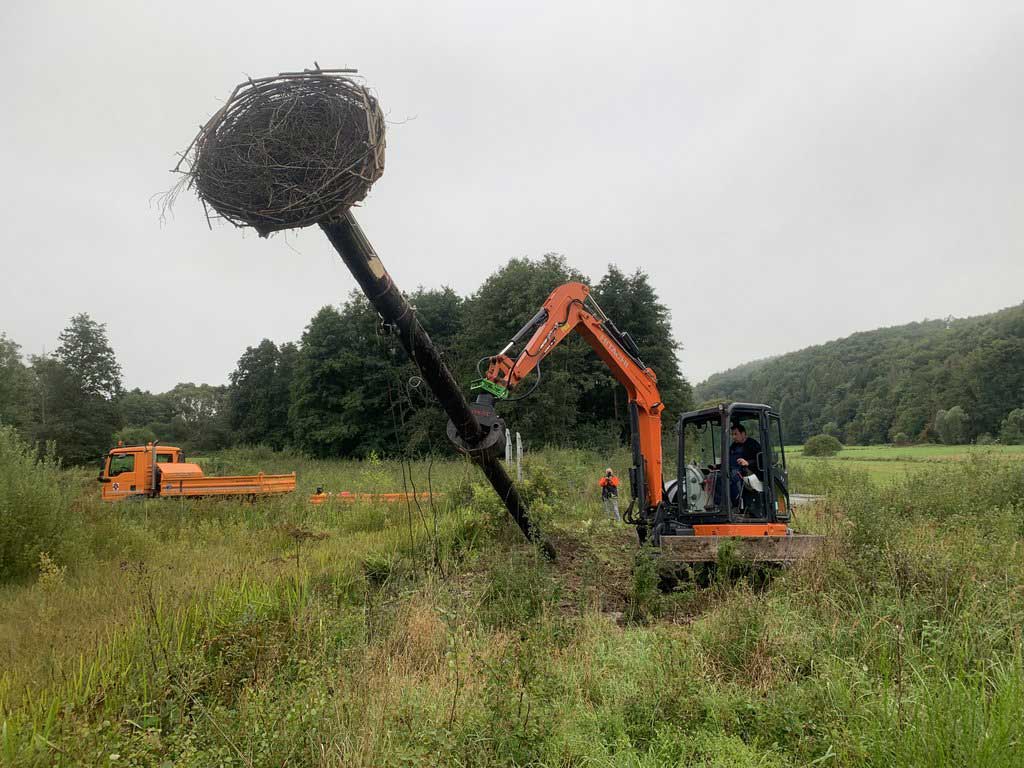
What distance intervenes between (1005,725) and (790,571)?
11.0ft

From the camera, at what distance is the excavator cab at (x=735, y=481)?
6871 millimetres

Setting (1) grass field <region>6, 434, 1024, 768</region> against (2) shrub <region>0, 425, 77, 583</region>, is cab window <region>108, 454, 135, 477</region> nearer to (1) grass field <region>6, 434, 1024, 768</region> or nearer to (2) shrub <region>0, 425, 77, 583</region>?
(2) shrub <region>0, 425, 77, 583</region>

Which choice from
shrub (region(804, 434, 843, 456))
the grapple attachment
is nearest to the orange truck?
the grapple attachment

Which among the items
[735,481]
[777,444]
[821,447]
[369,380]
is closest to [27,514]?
[735,481]

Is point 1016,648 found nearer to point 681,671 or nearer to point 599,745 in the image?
point 681,671

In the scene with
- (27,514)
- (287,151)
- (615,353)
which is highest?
(287,151)

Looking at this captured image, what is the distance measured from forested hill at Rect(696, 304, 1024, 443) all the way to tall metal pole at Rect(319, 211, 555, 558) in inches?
1952

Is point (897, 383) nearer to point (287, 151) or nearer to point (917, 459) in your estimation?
point (917, 459)

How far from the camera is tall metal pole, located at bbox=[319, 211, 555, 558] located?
3.88 m

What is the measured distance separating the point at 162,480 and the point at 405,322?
46.4ft

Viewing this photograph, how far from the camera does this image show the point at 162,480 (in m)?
15.6

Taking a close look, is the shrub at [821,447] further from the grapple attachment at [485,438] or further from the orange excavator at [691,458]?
the grapple attachment at [485,438]

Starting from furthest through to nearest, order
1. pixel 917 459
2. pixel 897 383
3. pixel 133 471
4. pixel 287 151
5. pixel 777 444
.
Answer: pixel 897 383, pixel 917 459, pixel 133 471, pixel 777 444, pixel 287 151

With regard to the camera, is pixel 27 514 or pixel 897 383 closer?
pixel 27 514
